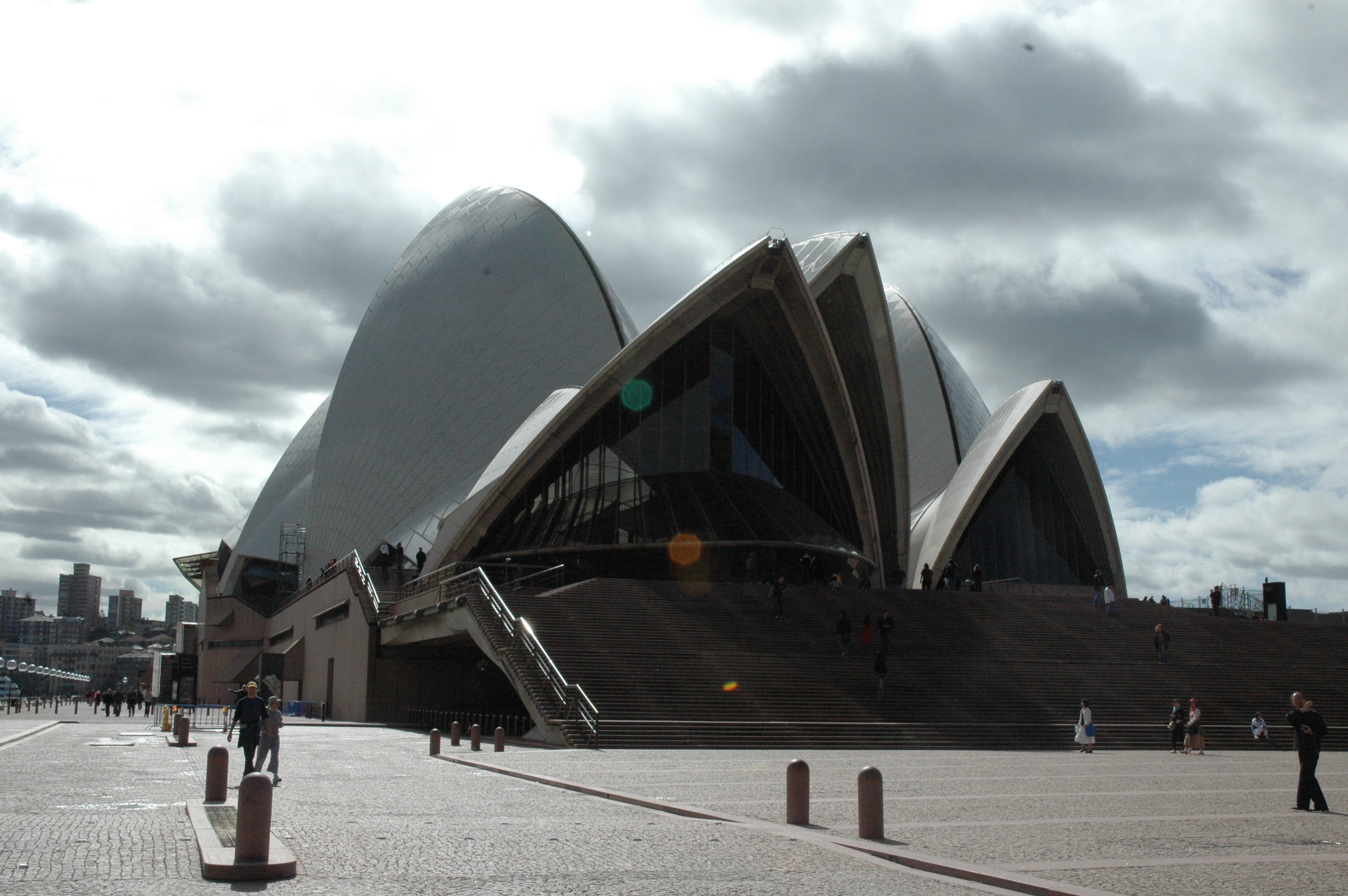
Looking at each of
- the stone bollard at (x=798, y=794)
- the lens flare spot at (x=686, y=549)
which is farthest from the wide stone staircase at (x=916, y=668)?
the stone bollard at (x=798, y=794)

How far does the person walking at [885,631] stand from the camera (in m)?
21.0

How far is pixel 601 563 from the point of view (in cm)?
3139

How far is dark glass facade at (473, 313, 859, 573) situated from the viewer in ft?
105

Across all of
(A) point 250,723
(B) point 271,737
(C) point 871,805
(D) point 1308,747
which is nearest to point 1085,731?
(D) point 1308,747

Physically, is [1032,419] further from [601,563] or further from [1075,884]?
[1075,884]

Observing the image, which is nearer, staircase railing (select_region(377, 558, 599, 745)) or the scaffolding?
staircase railing (select_region(377, 558, 599, 745))

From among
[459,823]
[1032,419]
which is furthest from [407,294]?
[459,823]

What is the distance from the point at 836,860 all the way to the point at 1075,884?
1.42 meters

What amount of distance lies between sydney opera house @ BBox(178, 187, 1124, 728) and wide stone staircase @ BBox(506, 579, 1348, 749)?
3.30m

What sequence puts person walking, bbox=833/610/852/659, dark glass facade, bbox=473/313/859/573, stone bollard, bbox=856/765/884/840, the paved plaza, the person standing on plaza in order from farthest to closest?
1. dark glass facade, bbox=473/313/859/573
2. person walking, bbox=833/610/852/659
3. the person standing on plaza
4. stone bollard, bbox=856/765/884/840
5. the paved plaza

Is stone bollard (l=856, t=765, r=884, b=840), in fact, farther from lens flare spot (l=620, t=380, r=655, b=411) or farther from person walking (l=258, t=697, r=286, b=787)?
lens flare spot (l=620, t=380, r=655, b=411)

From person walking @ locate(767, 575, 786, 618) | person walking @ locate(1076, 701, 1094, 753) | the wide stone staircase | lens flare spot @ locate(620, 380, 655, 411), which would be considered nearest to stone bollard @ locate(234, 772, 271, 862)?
the wide stone staircase

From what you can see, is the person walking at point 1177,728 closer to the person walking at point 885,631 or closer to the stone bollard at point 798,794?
the person walking at point 885,631

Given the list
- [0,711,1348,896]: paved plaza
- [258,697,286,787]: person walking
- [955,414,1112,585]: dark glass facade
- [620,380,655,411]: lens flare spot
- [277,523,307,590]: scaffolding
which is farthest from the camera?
[277,523,307,590]: scaffolding
